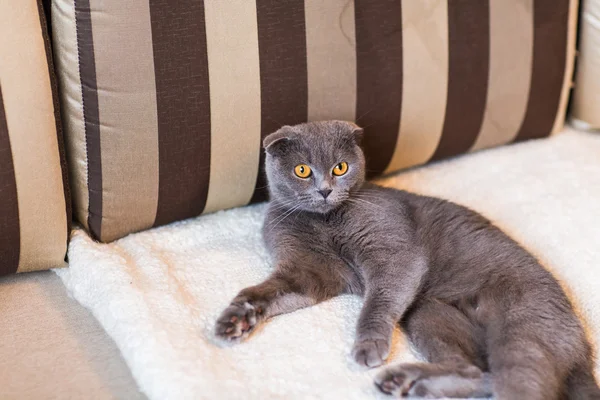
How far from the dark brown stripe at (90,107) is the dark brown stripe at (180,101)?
0.13m

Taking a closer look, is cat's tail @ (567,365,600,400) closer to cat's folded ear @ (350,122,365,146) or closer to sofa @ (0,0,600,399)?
sofa @ (0,0,600,399)

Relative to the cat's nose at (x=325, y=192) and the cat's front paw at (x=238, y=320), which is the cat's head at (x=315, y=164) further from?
the cat's front paw at (x=238, y=320)

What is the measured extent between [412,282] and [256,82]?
576mm

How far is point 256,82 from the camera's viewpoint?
158cm

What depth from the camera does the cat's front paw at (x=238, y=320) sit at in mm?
1279

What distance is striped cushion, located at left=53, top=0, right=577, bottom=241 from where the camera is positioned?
4.77 ft

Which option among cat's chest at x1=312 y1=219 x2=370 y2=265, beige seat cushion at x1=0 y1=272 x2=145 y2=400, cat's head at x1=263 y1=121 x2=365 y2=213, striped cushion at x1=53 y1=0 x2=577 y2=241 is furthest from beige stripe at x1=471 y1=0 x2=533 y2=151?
beige seat cushion at x1=0 y1=272 x2=145 y2=400

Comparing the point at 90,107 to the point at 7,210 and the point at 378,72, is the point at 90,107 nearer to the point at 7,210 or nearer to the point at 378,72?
the point at 7,210

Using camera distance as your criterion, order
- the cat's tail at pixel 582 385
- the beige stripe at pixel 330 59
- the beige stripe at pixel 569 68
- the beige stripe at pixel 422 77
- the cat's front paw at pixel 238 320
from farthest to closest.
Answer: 1. the beige stripe at pixel 569 68
2. the beige stripe at pixel 422 77
3. the beige stripe at pixel 330 59
4. the cat's front paw at pixel 238 320
5. the cat's tail at pixel 582 385

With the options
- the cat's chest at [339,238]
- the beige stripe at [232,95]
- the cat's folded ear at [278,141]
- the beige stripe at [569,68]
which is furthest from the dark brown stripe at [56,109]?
the beige stripe at [569,68]

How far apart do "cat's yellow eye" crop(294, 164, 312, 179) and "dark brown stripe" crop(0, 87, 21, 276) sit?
0.59m

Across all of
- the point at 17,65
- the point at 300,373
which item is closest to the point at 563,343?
the point at 300,373

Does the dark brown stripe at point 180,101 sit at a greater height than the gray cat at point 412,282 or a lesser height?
greater

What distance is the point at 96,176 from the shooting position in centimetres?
151
